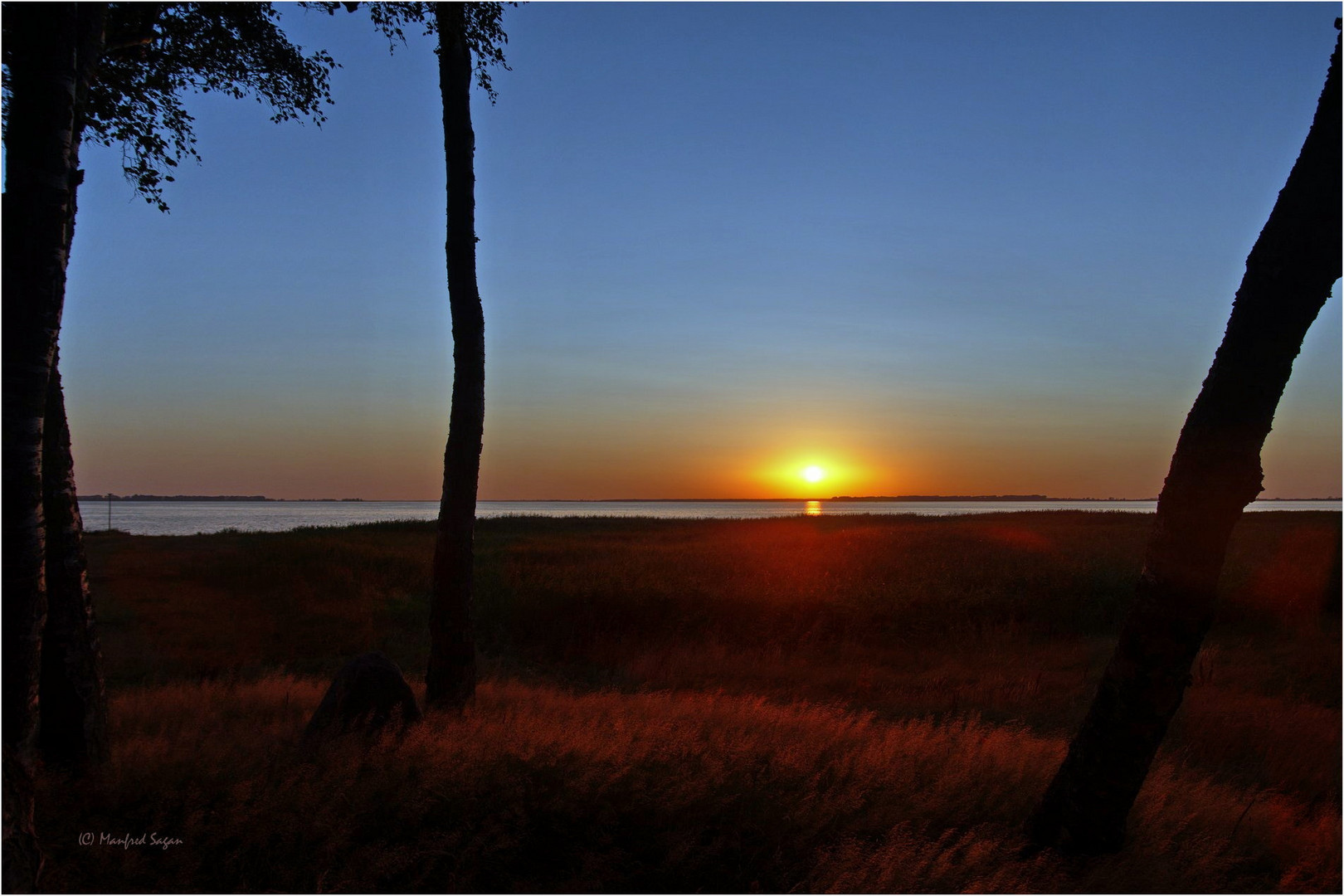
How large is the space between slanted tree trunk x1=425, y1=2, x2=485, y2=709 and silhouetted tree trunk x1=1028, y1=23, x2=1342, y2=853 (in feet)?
19.3

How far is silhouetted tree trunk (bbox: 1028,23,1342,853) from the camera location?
4309mm

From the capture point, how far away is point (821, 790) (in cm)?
581

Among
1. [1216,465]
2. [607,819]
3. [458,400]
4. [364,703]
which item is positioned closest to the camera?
[1216,465]

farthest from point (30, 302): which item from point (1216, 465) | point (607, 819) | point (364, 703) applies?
point (1216, 465)

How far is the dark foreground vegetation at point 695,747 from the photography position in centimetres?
470

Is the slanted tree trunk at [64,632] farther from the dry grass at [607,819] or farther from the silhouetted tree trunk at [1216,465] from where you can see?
the silhouetted tree trunk at [1216,465]

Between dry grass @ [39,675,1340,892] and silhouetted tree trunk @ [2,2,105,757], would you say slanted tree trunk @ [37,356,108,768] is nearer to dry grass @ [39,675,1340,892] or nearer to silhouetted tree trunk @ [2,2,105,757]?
dry grass @ [39,675,1340,892]

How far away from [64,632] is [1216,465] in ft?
25.0

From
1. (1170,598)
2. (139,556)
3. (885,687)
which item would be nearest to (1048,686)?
(885,687)

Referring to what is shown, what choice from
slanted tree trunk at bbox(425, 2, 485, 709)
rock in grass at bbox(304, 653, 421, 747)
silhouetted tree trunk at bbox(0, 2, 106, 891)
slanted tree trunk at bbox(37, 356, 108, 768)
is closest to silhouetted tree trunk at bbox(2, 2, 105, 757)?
silhouetted tree trunk at bbox(0, 2, 106, 891)

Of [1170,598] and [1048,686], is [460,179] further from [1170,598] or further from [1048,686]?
[1048,686]

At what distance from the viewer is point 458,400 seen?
8.20 metres

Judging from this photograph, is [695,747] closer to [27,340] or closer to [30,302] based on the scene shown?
[27,340]

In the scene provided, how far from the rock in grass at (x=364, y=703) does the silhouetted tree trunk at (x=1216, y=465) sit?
5.38 metres
